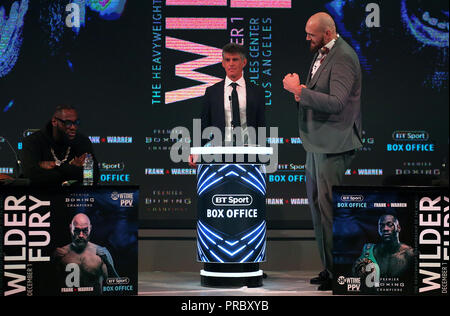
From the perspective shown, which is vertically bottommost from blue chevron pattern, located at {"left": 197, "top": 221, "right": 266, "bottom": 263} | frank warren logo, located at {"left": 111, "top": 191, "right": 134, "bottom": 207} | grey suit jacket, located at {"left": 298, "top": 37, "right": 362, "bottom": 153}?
blue chevron pattern, located at {"left": 197, "top": 221, "right": 266, "bottom": 263}

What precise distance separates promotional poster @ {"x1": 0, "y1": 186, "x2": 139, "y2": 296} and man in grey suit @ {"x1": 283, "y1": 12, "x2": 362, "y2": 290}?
4.95 ft

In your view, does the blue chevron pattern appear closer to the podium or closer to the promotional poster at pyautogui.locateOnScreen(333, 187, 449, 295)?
the podium

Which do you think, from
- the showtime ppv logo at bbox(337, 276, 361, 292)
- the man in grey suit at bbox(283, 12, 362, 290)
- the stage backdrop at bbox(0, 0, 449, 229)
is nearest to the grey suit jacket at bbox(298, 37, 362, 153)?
the man in grey suit at bbox(283, 12, 362, 290)

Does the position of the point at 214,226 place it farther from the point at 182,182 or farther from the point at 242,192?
the point at 182,182

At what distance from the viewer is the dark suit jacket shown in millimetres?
5934

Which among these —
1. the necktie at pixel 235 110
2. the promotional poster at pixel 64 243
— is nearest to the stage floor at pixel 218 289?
the promotional poster at pixel 64 243

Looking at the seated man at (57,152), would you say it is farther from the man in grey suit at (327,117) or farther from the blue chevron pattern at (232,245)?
the man in grey suit at (327,117)

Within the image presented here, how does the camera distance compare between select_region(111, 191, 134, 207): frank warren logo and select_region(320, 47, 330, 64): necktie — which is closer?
select_region(111, 191, 134, 207): frank warren logo

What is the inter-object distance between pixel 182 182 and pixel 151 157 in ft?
1.23

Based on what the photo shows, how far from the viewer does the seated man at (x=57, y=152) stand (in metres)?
5.81

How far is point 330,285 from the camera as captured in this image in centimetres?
529

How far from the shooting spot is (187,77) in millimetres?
6812

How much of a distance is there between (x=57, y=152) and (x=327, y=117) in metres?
2.29

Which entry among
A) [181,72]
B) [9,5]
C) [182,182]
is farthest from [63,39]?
[182,182]
